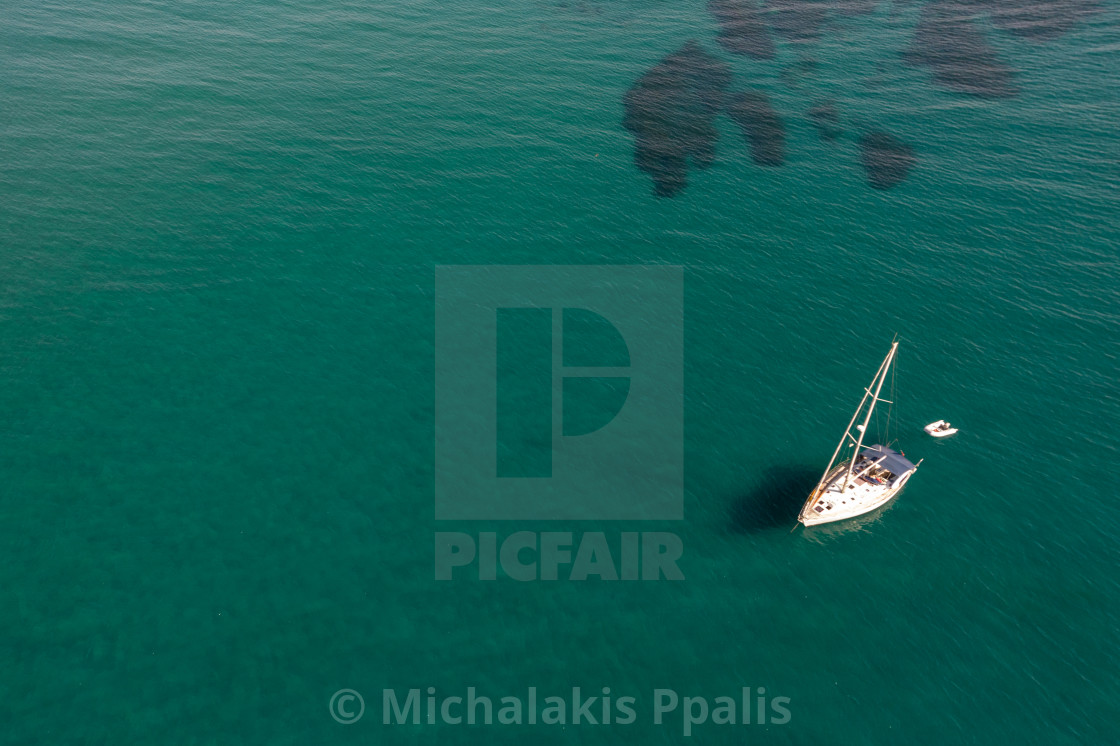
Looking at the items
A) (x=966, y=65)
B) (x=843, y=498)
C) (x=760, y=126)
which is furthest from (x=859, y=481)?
(x=966, y=65)

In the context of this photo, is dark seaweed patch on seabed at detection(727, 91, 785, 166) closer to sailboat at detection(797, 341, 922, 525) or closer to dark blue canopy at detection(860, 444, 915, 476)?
sailboat at detection(797, 341, 922, 525)

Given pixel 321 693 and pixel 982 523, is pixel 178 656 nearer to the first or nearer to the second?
pixel 321 693

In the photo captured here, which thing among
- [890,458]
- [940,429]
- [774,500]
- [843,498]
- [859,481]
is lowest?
[774,500]

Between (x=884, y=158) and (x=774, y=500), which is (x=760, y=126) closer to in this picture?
(x=884, y=158)

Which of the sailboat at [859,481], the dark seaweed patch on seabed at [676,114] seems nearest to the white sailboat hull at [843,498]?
the sailboat at [859,481]

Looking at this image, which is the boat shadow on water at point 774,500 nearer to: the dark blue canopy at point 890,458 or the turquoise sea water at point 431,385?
the turquoise sea water at point 431,385

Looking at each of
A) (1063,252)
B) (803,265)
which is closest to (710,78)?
(803,265)
